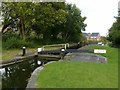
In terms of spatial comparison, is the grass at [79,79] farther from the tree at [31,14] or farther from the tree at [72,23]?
the tree at [72,23]

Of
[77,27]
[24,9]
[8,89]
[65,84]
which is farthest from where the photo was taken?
[77,27]

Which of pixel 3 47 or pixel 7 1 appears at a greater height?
pixel 7 1

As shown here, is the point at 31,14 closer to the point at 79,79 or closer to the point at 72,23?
the point at 72,23

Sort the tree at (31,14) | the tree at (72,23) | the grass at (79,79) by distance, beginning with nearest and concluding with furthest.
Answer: the grass at (79,79) → the tree at (31,14) → the tree at (72,23)

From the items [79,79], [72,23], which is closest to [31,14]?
[72,23]

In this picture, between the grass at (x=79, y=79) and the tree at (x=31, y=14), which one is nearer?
the grass at (x=79, y=79)

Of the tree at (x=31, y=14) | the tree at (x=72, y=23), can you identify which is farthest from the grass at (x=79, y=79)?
the tree at (x=72, y=23)

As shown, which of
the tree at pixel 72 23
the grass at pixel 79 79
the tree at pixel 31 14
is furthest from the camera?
the tree at pixel 72 23

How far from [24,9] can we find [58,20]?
22.0ft

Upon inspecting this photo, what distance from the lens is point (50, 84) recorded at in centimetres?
996

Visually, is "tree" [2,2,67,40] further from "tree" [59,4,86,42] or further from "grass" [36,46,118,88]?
"grass" [36,46,118,88]

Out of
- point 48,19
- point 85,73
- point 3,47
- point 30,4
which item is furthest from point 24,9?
point 85,73

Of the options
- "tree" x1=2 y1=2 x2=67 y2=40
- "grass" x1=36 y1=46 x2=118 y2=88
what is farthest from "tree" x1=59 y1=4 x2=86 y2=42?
"grass" x1=36 y1=46 x2=118 y2=88

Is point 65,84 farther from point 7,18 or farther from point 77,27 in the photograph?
point 77,27
